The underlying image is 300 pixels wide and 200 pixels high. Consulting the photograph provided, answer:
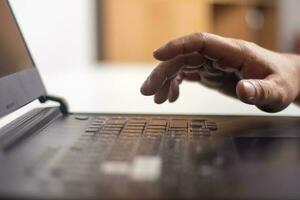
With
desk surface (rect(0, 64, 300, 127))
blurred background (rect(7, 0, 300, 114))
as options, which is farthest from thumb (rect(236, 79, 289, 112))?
blurred background (rect(7, 0, 300, 114))

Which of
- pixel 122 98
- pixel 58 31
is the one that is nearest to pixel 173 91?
pixel 122 98

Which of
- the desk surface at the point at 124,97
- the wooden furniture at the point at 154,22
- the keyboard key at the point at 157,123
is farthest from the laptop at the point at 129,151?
the wooden furniture at the point at 154,22

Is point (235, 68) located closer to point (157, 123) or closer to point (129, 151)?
point (157, 123)

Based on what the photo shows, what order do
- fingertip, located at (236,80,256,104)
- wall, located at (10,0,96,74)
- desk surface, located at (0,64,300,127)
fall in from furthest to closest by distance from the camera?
wall, located at (10,0,96,74) < desk surface, located at (0,64,300,127) < fingertip, located at (236,80,256,104)

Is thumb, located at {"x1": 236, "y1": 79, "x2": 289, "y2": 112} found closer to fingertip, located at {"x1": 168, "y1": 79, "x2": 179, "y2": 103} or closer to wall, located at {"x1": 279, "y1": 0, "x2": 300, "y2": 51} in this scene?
fingertip, located at {"x1": 168, "y1": 79, "x2": 179, "y2": 103}

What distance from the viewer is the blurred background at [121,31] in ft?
4.05

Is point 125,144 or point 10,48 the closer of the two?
point 125,144

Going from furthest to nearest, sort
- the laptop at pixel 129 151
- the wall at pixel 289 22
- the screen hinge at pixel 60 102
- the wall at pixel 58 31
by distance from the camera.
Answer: the wall at pixel 289 22
the wall at pixel 58 31
the screen hinge at pixel 60 102
the laptop at pixel 129 151

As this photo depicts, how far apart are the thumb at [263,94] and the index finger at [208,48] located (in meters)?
0.06

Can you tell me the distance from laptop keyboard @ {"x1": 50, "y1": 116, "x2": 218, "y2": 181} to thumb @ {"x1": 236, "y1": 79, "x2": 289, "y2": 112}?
58mm

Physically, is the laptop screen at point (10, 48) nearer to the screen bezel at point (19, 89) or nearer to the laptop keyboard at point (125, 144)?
the screen bezel at point (19, 89)

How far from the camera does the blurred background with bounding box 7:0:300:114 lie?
1235 mm

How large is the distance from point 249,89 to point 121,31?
2288mm

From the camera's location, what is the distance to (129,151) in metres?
0.43
